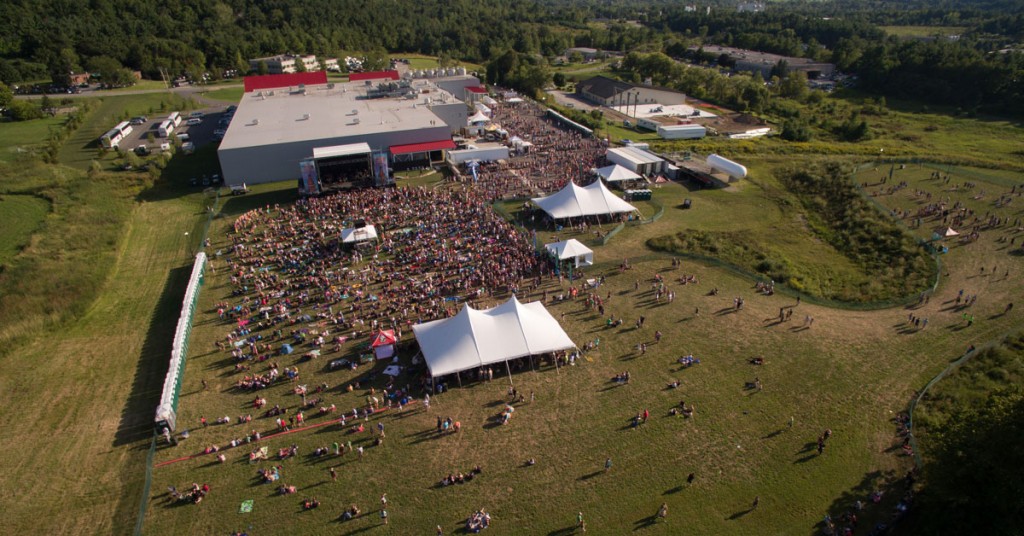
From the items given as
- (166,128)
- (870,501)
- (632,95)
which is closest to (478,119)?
(632,95)

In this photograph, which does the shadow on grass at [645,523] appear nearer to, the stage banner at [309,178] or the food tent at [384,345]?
the food tent at [384,345]

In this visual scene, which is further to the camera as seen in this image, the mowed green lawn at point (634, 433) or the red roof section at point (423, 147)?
the red roof section at point (423, 147)

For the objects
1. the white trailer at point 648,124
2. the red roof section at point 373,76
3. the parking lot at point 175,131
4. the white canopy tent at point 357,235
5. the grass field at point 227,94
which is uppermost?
the red roof section at point 373,76

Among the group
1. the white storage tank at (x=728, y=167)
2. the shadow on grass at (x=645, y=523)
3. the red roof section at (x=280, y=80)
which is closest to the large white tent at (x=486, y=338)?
the shadow on grass at (x=645, y=523)

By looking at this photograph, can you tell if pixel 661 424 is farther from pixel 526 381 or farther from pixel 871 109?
pixel 871 109

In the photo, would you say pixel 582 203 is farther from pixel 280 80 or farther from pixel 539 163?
pixel 280 80

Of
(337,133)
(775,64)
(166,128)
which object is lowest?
(775,64)

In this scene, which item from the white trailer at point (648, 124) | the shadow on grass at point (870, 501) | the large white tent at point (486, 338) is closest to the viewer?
the shadow on grass at point (870, 501)

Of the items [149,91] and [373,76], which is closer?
[373,76]
